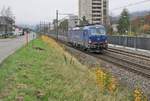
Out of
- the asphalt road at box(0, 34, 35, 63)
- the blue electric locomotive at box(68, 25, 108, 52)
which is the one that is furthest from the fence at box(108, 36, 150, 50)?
the asphalt road at box(0, 34, 35, 63)

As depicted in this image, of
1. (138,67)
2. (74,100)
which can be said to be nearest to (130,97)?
(74,100)

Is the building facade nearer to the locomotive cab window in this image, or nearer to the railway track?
the locomotive cab window

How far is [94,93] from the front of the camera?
1283 centimetres

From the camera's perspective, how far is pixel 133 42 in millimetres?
48250

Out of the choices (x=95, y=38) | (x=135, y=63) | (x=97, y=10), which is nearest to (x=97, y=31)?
(x=95, y=38)

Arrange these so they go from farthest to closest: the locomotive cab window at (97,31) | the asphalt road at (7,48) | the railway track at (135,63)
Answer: the locomotive cab window at (97,31) < the asphalt road at (7,48) < the railway track at (135,63)

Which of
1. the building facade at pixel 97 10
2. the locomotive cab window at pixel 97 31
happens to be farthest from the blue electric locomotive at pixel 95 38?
the building facade at pixel 97 10

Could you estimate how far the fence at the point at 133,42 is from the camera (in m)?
44.2

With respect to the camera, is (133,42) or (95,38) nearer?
(95,38)

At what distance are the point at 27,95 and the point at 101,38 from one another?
110 feet

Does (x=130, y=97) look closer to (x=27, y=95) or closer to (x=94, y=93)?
(x=94, y=93)

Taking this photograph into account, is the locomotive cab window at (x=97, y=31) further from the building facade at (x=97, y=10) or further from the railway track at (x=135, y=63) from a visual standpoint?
the building facade at (x=97, y=10)

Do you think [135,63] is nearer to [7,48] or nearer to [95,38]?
[95,38]

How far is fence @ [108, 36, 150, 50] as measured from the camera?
44.2 metres
